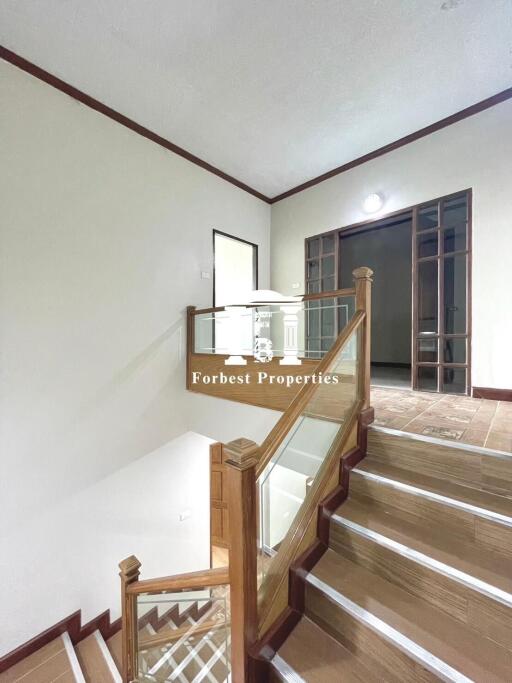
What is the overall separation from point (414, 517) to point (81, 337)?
10.00ft

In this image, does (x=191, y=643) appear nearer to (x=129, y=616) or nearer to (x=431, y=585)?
(x=129, y=616)

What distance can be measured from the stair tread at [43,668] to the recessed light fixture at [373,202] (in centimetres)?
548

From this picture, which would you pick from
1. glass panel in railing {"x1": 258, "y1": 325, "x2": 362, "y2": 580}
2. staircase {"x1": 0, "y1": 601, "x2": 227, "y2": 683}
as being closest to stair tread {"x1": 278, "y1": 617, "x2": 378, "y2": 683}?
glass panel in railing {"x1": 258, "y1": 325, "x2": 362, "y2": 580}

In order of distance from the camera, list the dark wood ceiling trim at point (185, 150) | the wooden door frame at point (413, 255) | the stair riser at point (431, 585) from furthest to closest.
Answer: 1. the wooden door frame at point (413, 255)
2. the dark wood ceiling trim at point (185, 150)
3. the stair riser at point (431, 585)

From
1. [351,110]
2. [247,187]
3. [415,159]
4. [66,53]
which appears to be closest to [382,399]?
[415,159]

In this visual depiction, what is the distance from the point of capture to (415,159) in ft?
11.0

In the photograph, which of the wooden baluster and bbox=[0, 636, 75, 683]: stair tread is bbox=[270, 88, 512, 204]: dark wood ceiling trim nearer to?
the wooden baluster

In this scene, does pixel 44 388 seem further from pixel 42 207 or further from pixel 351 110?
pixel 351 110

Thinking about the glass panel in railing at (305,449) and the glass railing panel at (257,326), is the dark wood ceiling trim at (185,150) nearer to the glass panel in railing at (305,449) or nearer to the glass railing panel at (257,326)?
the glass railing panel at (257,326)

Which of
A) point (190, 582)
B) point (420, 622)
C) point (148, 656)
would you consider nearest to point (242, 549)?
point (190, 582)

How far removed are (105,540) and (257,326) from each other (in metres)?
2.82

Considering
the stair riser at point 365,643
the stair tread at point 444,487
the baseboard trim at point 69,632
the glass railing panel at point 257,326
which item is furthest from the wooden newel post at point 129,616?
the glass railing panel at point 257,326

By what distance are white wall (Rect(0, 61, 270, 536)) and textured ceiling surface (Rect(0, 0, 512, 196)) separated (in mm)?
427

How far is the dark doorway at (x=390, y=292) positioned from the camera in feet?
19.5
